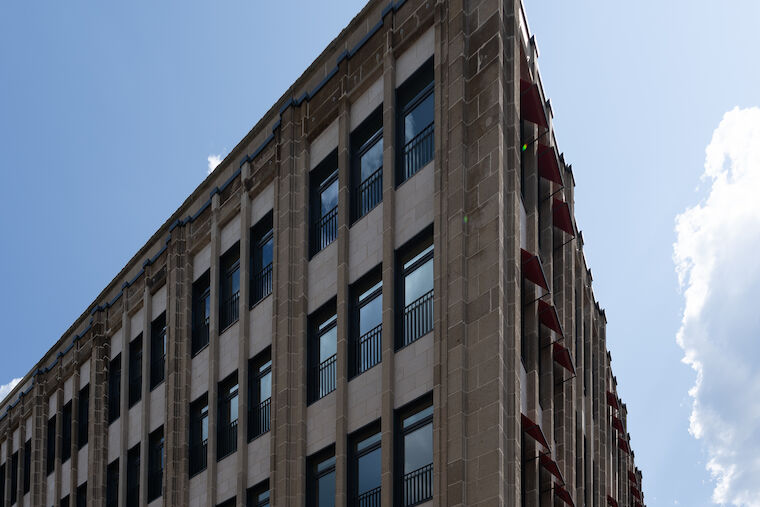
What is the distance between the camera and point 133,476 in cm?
3784

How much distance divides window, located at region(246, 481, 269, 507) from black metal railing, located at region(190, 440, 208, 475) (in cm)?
318

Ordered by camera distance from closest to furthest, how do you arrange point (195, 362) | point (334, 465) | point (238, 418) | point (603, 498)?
point (334, 465)
point (238, 418)
point (195, 362)
point (603, 498)

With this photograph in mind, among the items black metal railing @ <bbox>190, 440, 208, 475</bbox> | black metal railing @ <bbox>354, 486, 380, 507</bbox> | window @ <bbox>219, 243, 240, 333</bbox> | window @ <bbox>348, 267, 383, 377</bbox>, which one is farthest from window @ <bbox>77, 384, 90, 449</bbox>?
black metal railing @ <bbox>354, 486, 380, 507</bbox>

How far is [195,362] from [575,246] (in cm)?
1303

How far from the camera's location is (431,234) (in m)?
24.8

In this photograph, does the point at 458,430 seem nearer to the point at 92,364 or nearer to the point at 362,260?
the point at 362,260

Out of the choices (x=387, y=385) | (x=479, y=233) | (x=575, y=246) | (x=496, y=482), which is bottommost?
(x=496, y=482)

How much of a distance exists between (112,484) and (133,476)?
7.24 feet

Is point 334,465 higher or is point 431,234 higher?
point 431,234

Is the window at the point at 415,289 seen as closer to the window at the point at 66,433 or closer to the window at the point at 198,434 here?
the window at the point at 198,434

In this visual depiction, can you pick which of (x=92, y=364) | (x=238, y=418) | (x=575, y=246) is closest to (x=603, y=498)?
(x=575, y=246)

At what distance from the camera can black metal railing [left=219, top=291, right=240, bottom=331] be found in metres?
32.9

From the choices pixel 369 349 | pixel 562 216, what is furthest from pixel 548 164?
pixel 369 349

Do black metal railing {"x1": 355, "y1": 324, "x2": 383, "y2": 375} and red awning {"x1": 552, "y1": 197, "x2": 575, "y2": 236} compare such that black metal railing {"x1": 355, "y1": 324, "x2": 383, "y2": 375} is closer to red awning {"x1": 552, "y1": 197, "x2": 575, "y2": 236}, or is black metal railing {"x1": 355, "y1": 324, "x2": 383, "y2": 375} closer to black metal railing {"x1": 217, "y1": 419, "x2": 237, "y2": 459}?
red awning {"x1": 552, "y1": 197, "x2": 575, "y2": 236}
